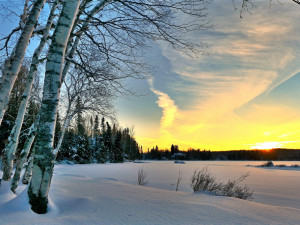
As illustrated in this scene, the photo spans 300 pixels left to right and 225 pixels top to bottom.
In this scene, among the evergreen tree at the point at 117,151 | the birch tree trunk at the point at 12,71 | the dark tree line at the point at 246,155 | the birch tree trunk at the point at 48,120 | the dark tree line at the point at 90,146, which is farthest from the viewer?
the dark tree line at the point at 246,155

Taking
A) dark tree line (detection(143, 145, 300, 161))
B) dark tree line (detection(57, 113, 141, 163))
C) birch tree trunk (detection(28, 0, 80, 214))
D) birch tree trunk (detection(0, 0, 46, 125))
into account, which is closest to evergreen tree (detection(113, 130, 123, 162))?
dark tree line (detection(57, 113, 141, 163))

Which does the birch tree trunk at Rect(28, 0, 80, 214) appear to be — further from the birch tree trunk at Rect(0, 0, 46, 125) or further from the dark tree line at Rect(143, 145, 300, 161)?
the dark tree line at Rect(143, 145, 300, 161)

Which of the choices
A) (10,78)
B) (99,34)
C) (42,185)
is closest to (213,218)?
(42,185)

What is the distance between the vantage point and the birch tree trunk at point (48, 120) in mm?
2244

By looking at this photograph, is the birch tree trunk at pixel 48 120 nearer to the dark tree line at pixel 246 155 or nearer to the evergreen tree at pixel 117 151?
the evergreen tree at pixel 117 151

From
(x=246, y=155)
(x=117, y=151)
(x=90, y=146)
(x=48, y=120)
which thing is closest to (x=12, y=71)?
(x=48, y=120)

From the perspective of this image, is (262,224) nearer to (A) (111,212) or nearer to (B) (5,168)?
(A) (111,212)

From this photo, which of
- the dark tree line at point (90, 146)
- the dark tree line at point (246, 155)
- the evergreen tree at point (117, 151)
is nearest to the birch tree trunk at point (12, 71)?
the dark tree line at point (90, 146)

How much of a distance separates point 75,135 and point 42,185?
37.3 metres

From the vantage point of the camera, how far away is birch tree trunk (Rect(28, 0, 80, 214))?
7.36ft

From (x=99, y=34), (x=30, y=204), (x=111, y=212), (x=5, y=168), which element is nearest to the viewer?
(x=30, y=204)

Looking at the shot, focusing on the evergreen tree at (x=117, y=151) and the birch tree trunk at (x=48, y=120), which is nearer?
the birch tree trunk at (x=48, y=120)

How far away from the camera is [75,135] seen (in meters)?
36.7

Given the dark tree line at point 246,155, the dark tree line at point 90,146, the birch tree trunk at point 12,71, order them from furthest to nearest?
1. the dark tree line at point 246,155
2. the dark tree line at point 90,146
3. the birch tree trunk at point 12,71
